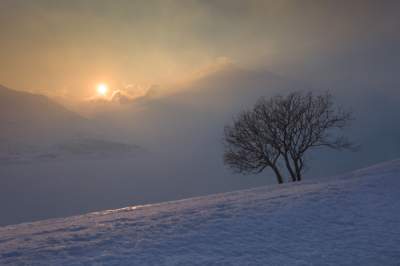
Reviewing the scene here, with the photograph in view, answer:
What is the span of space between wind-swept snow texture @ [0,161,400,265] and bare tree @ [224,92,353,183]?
17.6 meters

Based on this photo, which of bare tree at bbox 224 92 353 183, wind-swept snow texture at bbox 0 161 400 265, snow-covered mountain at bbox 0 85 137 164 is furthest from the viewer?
snow-covered mountain at bbox 0 85 137 164

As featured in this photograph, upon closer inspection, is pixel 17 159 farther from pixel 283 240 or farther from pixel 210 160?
pixel 283 240

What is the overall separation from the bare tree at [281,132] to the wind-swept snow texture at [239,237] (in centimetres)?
1759

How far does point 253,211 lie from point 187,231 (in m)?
2.32

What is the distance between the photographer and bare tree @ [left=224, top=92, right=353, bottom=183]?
26844 mm

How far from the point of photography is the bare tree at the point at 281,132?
88.1 feet

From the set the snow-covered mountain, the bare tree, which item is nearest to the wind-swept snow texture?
the bare tree

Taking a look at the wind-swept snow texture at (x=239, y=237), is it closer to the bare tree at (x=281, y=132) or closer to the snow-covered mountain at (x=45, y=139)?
the bare tree at (x=281, y=132)

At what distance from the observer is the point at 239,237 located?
21.2ft

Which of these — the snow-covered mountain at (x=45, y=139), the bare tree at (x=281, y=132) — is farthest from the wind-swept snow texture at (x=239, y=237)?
the snow-covered mountain at (x=45, y=139)

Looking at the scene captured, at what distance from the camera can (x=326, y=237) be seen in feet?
20.7

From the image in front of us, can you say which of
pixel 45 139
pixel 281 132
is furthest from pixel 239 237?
pixel 45 139

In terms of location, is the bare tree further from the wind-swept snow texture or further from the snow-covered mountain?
the snow-covered mountain

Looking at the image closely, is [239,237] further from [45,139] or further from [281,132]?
[45,139]
